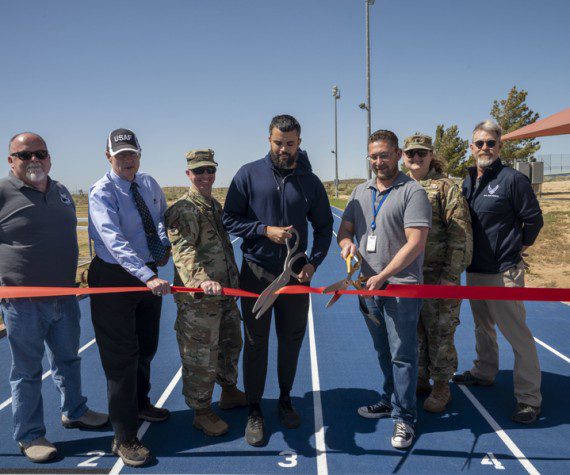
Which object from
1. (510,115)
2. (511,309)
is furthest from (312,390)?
(510,115)

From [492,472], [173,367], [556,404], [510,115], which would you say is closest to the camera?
[492,472]

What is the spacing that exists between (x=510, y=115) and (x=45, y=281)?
36.1 m

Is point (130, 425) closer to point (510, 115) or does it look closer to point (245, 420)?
point (245, 420)

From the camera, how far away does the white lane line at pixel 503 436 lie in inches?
118

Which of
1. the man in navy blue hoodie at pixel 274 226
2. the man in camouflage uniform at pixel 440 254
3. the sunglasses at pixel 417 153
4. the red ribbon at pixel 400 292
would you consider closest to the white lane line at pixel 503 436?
the man in camouflage uniform at pixel 440 254

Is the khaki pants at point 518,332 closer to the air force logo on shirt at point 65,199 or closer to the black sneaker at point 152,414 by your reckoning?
the black sneaker at point 152,414

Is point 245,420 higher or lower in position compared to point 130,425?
lower

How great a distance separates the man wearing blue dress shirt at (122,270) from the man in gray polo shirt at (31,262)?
0.28m

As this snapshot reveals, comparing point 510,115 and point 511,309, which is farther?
point 510,115

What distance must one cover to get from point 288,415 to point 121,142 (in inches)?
97.9

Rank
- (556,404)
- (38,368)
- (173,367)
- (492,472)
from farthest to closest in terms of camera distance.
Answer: (173,367), (556,404), (38,368), (492,472)

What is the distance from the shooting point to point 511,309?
11.9 feet

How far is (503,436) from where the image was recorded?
336 cm

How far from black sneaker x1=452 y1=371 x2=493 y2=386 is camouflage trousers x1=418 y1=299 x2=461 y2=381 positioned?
0.66 metres
